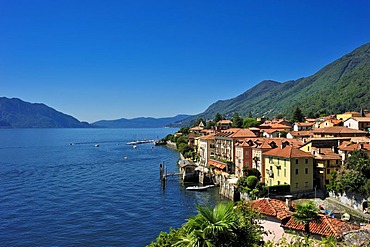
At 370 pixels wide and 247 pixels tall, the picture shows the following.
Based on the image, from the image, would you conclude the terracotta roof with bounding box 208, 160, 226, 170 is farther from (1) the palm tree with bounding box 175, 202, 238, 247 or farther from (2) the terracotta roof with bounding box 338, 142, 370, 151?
(1) the palm tree with bounding box 175, 202, 238, 247

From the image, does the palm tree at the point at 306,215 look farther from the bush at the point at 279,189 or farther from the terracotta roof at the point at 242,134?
the terracotta roof at the point at 242,134

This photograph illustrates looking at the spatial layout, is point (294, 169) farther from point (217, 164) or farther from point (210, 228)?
point (210, 228)

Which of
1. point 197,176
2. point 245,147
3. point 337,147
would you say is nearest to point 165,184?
point 197,176

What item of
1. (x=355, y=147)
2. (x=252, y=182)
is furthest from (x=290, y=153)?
(x=355, y=147)

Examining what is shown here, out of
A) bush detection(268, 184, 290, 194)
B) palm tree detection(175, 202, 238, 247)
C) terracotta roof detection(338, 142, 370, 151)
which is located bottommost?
bush detection(268, 184, 290, 194)

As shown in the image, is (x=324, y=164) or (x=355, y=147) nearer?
(x=355, y=147)

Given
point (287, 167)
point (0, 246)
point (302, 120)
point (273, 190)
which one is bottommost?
point (0, 246)

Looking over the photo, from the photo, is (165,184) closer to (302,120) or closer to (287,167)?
(287,167)

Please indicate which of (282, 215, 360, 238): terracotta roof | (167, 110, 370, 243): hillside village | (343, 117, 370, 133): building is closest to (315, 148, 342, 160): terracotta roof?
(167, 110, 370, 243): hillside village

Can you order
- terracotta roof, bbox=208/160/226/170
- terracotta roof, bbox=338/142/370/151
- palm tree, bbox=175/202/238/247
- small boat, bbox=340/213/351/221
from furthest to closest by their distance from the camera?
terracotta roof, bbox=208/160/226/170 < terracotta roof, bbox=338/142/370/151 < small boat, bbox=340/213/351/221 < palm tree, bbox=175/202/238/247

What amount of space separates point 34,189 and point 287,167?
48.5m

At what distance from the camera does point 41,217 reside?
45.7m

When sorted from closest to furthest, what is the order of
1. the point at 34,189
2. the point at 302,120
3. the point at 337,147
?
the point at 337,147, the point at 34,189, the point at 302,120

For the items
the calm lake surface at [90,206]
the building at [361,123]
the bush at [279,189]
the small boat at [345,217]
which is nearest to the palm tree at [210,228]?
the calm lake surface at [90,206]
